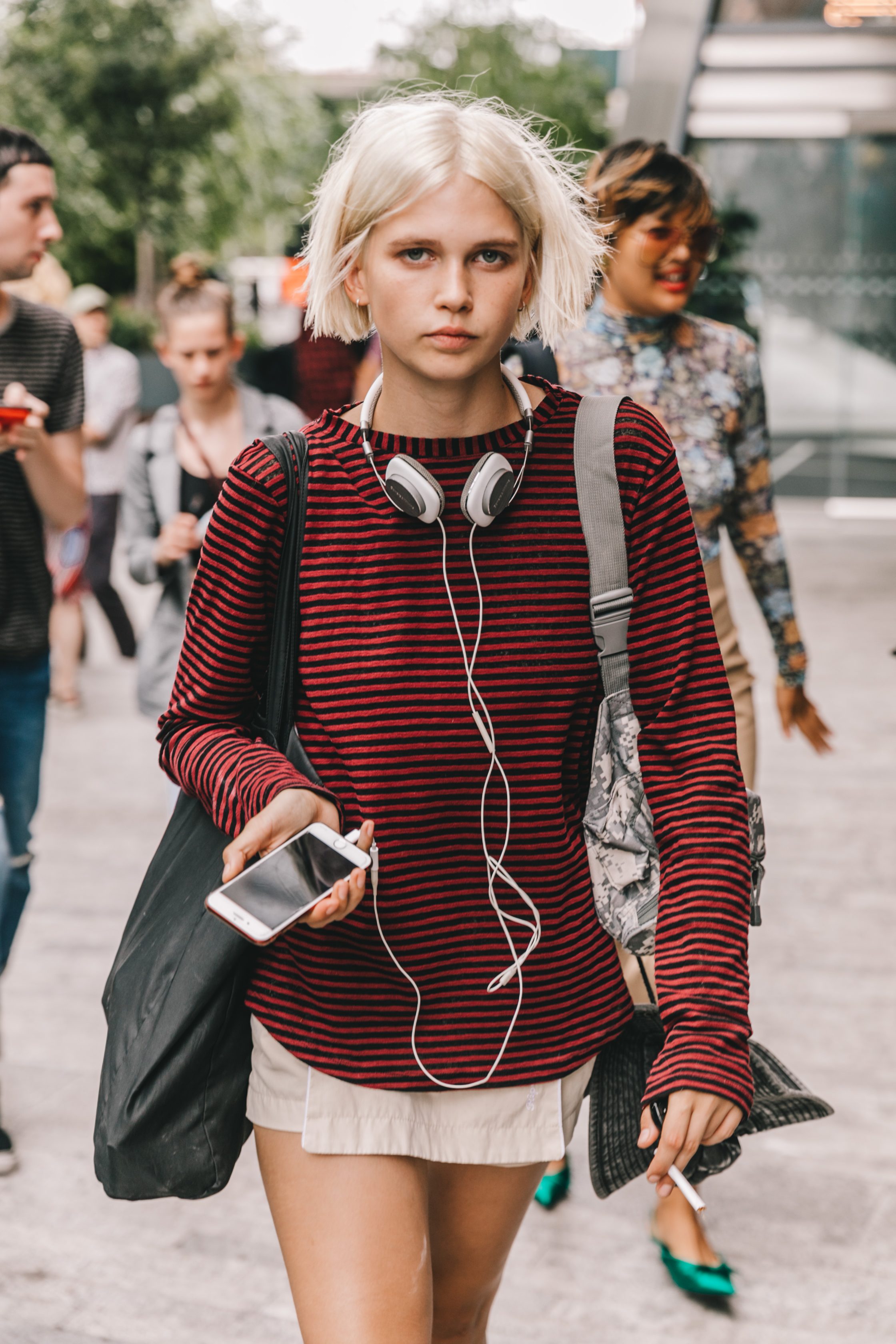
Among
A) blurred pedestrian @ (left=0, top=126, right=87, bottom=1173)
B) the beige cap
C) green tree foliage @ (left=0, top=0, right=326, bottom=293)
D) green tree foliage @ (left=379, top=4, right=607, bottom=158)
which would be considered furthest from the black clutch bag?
green tree foliage @ (left=379, top=4, right=607, bottom=158)

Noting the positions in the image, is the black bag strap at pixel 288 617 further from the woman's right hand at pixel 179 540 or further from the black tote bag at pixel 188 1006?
the woman's right hand at pixel 179 540

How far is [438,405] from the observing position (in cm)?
185

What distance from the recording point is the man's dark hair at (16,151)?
11.8ft

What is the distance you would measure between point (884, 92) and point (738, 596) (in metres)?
4.83

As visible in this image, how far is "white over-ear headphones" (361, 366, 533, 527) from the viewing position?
178cm

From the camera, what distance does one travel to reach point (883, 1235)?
11.3ft

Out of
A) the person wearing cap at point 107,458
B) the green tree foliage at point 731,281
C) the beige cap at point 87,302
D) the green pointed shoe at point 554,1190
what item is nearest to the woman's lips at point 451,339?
the green pointed shoe at point 554,1190

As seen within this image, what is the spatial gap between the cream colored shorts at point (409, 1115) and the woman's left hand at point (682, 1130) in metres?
0.22

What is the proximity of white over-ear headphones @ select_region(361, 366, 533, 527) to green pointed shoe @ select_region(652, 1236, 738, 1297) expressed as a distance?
205 centimetres

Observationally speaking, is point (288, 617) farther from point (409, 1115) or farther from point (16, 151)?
point (16, 151)

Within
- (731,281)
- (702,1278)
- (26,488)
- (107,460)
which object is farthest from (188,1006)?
(731,281)

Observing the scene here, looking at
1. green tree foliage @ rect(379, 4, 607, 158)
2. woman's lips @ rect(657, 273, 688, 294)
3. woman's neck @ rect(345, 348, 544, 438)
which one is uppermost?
green tree foliage @ rect(379, 4, 607, 158)

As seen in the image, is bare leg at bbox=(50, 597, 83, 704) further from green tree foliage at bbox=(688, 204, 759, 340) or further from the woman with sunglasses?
green tree foliage at bbox=(688, 204, 759, 340)

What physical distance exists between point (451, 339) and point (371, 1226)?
1.04 meters
